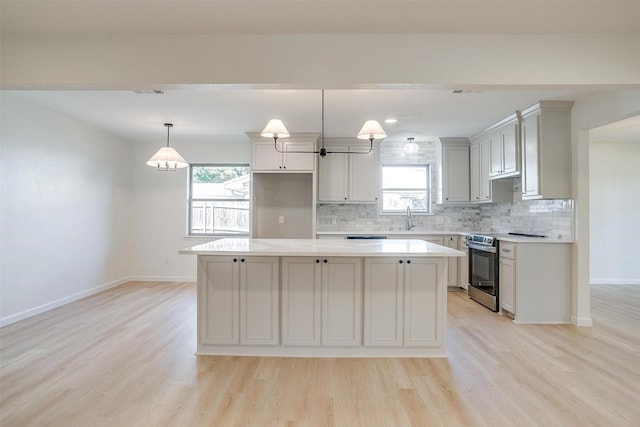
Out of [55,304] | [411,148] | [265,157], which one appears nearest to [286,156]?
[265,157]

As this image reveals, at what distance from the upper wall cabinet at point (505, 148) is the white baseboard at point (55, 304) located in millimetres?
6086

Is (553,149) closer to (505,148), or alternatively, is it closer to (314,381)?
(505,148)

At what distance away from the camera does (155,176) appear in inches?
229

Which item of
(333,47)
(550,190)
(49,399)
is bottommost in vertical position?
(49,399)

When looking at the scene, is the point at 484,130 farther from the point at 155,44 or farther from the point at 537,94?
the point at 155,44

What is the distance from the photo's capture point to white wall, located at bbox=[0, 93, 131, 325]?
3.64 m

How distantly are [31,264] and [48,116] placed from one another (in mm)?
1827

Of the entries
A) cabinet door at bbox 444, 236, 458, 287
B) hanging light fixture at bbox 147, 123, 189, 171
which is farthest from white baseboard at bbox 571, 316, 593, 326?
hanging light fixture at bbox 147, 123, 189, 171

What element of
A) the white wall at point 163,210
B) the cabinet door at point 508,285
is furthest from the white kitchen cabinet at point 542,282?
the white wall at point 163,210

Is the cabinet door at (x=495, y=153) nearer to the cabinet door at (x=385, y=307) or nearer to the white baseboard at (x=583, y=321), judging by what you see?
the white baseboard at (x=583, y=321)

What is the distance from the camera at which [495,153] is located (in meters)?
4.63

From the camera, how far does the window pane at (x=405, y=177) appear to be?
5.89 meters

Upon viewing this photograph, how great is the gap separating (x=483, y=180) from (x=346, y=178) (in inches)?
82.2

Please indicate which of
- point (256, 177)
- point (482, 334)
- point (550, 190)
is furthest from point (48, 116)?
point (550, 190)
